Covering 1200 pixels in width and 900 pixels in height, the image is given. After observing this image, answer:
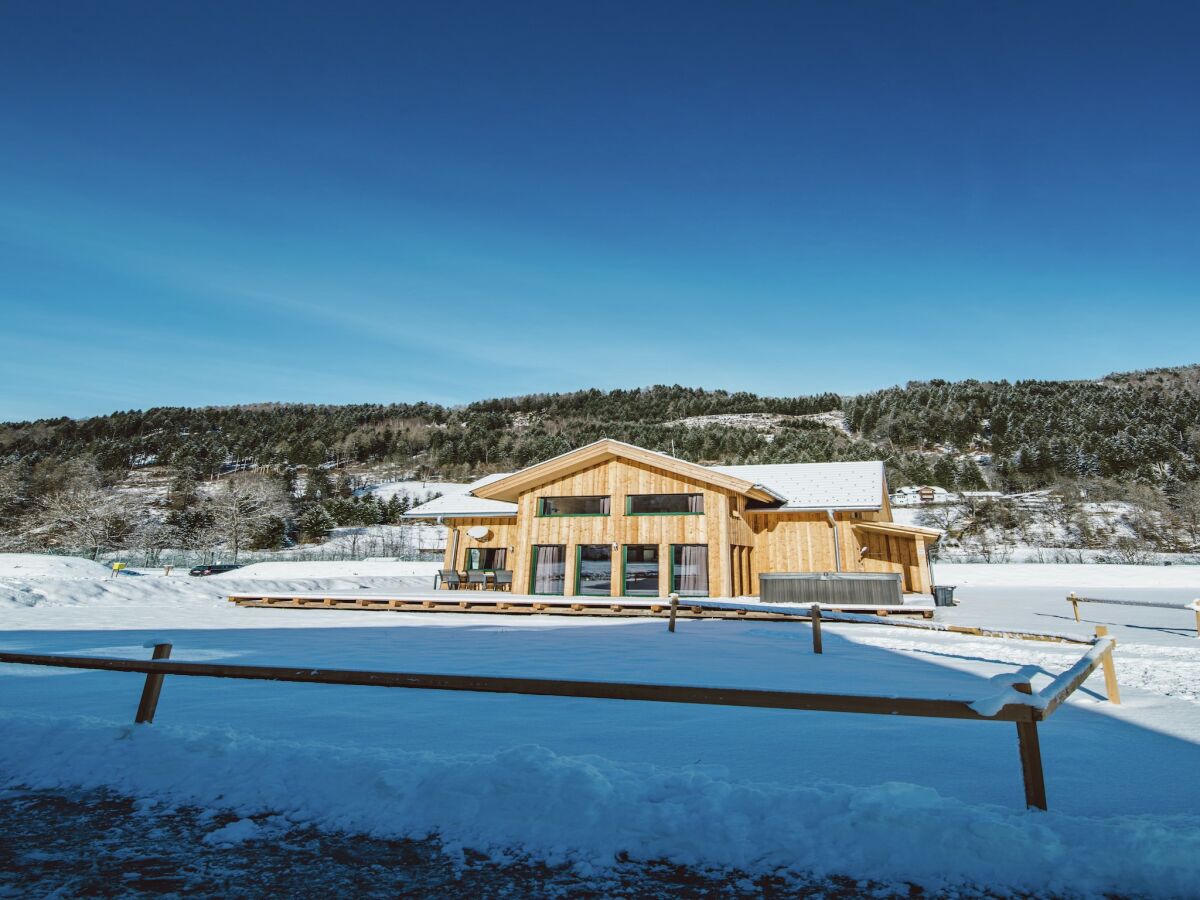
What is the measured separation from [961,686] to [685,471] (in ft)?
46.8

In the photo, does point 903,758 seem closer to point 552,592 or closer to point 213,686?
point 213,686

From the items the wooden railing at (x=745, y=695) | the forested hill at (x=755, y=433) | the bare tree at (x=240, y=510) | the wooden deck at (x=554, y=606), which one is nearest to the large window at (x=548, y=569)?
the wooden deck at (x=554, y=606)

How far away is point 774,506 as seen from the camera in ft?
73.8

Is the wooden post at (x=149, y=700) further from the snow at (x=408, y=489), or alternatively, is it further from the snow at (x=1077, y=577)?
the snow at (x=408, y=489)

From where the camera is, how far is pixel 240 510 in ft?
166

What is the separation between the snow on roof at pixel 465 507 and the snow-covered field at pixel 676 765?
16.6 meters

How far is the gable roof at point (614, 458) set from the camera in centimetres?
2058

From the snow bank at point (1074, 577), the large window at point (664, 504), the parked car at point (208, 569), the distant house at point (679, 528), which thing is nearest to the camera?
the distant house at point (679, 528)

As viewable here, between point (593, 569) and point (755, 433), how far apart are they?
97.0 m

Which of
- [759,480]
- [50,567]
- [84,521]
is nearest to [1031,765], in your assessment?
[759,480]

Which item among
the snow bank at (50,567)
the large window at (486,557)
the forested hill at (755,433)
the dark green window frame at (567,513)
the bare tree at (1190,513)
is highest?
the forested hill at (755,433)

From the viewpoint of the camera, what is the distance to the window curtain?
2214cm

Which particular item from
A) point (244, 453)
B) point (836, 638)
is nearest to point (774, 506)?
Answer: point (836, 638)

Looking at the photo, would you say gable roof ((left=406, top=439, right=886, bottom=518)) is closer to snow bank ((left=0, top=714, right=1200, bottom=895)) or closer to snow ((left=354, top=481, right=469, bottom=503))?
snow bank ((left=0, top=714, right=1200, bottom=895))
